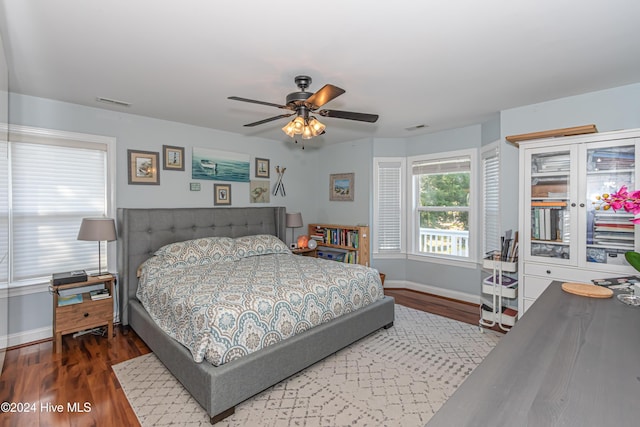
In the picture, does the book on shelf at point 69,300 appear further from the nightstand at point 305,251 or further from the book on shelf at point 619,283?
the book on shelf at point 619,283

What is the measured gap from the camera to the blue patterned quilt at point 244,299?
210 cm

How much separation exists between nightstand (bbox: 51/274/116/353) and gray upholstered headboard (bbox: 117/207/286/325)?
24cm

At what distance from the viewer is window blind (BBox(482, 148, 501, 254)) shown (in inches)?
151

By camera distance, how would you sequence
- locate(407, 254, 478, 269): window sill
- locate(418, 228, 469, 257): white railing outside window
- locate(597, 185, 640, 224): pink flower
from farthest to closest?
locate(418, 228, 469, 257): white railing outside window
locate(407, 254, 478, 269): window sill
locate(597, 185, 640, 224): pink flower

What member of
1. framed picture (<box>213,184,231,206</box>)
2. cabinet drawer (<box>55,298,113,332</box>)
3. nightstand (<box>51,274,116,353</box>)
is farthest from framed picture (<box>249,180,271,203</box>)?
cabinet drawer (<box>55,298,113,332</box>)

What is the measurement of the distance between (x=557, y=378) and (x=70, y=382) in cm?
312

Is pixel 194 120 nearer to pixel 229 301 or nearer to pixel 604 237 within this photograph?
pixel 229 301

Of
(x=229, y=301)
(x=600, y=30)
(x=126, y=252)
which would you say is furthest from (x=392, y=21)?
(x=126, y=252)

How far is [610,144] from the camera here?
2604 millimetres

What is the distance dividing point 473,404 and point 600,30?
2372 mm

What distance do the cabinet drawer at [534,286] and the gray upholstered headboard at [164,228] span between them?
3.37 m

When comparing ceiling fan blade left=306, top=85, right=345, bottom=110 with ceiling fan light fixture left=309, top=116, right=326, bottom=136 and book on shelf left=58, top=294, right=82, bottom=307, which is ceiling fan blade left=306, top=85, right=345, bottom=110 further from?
book on shelf left=58, top=294, right=82, bottom=307

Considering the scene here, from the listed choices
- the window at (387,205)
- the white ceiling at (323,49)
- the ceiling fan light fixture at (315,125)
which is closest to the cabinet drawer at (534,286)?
the white ceiling at (323,49)

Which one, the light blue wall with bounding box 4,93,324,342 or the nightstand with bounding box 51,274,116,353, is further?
the light blue wall with bounding box 4,93,324,342
